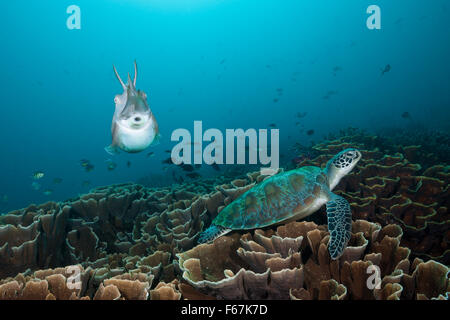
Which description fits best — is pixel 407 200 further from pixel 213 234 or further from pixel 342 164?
Result: pixel 213 234

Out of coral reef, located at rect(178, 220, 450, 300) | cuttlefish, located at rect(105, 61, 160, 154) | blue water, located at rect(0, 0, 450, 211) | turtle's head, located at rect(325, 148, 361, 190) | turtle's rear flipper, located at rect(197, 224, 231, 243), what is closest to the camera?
coral reef, located at rect(178, 220, 450, 300)

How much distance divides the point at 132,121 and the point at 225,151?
80.5 ft

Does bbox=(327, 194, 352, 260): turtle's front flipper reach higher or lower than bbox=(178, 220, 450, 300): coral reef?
higher

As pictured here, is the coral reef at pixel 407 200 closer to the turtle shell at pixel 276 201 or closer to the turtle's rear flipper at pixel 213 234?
the turtle shell at pixel 276 201

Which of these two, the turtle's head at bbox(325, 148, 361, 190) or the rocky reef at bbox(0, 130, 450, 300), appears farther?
the turtle's head at bbox(325, 148, 361, 190)

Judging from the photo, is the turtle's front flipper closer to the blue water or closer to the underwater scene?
the underwater scene

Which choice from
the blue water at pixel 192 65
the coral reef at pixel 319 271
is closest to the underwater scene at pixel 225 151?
the coral reef at pixel 319 271

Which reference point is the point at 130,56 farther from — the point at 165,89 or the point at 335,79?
the point at 335,79

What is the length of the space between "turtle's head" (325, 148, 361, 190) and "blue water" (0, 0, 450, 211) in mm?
69580

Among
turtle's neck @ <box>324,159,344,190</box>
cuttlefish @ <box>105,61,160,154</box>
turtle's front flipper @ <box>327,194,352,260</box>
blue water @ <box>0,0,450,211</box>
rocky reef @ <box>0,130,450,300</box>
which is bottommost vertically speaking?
rocky reef @ <box>0,130,450,300</box>

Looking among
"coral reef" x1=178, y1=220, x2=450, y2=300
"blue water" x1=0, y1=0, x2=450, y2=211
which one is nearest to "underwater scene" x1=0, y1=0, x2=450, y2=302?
"coral reef" x1=178, y1=220, x2=450, y2=300

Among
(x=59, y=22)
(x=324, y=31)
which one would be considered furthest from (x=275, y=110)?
(x=59, y=22)

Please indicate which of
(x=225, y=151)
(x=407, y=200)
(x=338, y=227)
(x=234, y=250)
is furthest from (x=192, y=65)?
(x=338, y=227)

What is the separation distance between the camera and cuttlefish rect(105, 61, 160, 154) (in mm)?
1864
